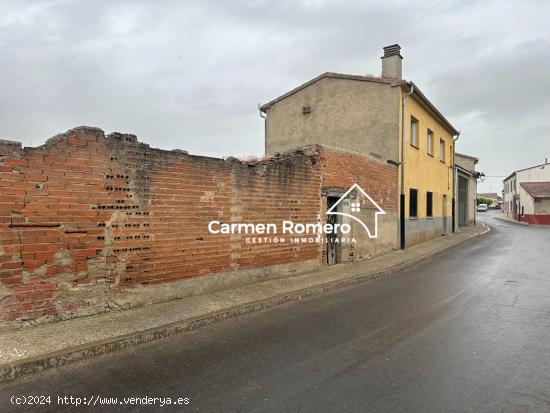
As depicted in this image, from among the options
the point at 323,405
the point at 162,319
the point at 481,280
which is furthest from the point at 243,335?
the point at 481,280

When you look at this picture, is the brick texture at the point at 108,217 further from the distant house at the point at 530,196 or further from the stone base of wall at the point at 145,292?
the distant house at the point at 530,196

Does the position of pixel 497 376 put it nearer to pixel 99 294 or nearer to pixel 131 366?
pixel 131 366

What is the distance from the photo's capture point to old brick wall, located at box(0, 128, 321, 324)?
4.62 metres

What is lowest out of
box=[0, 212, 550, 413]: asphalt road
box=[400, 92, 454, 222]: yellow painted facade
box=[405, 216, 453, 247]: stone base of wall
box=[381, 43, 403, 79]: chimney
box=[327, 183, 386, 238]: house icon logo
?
box=[0, 212, 550, 413]: asphalt road

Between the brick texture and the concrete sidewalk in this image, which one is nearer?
the concrete sidewalk

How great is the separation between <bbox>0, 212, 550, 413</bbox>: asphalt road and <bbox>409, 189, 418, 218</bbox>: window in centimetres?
953

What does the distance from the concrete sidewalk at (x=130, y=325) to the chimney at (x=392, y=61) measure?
11.3m

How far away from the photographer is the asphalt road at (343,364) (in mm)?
3107

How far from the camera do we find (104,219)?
17.7ft

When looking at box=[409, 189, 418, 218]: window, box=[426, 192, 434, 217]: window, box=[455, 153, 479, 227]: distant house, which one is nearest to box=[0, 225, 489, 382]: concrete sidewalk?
box=[409, 189, 418, 218]: window

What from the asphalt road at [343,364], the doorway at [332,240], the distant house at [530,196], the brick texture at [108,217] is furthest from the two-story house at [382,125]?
the distant house at [530,196]

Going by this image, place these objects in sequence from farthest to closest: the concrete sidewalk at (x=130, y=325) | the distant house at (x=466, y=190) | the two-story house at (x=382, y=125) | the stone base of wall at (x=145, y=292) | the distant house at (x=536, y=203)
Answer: the distant house at (x=536, y=203)
the distant house at (x=466, y=190)
the two-story house at (x=382, y=125)
the stone base of wall at (x=145, y=292)
the concrete sidewalk at (x=130, y=325)

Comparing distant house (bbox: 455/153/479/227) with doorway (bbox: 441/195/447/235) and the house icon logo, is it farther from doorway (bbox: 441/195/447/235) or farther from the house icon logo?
the house icon logo

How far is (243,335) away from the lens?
4859 millimetres
